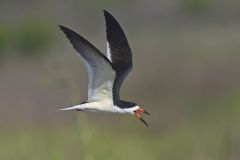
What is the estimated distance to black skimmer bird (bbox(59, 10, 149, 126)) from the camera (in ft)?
22.8

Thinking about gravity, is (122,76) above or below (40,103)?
above

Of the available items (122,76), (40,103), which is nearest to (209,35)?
(40,103)

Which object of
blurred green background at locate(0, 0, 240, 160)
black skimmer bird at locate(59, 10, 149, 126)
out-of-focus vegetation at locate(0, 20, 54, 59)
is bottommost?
out-of-focus vegetation at locate(0, 20, 54, 59)

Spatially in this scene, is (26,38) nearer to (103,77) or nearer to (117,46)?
(117,46)

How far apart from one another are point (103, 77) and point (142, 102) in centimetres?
489

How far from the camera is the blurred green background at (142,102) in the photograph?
838 cm

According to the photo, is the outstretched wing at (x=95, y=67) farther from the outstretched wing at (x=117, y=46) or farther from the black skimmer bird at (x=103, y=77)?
the outstretched wing at (x=117, y=46)

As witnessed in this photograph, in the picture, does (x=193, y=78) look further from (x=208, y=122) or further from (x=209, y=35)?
(x=209, y=35)

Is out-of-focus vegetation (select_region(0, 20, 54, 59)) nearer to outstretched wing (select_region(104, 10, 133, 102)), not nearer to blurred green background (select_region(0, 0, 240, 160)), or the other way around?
blurred green background (select_region(0, 0, 240, 160))

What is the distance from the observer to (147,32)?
77.8 feet

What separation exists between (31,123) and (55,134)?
0.96 m

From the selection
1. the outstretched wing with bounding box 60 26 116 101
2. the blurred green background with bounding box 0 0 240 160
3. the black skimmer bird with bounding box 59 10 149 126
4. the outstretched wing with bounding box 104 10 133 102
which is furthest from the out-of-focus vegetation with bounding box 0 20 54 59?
the outstretched wing with bounding box 60 26 116 101

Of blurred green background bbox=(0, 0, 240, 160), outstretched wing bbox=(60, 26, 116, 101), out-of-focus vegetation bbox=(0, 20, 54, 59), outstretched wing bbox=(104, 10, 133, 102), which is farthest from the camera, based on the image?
out-of-focus vegetation bbox=(0, 20, 54, 59)

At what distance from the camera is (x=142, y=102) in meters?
12.0
